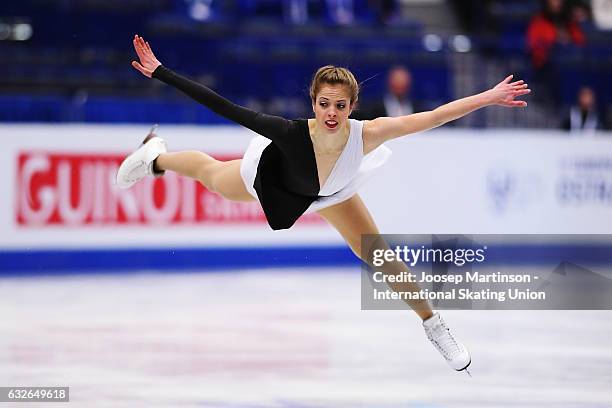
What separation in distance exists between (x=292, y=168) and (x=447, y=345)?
108 cm

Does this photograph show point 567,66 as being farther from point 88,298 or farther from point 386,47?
point 88,298

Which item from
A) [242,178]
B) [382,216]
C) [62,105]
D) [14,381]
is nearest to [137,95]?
[62,105]

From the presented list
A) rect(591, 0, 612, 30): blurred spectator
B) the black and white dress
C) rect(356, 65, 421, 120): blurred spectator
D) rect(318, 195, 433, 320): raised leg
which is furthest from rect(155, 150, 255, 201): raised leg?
rect(591, 0, 612, 30): blurred spectator

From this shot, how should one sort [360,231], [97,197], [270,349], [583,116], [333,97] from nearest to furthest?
[333,97] → [360,231] → [270,349] → [97,197] → [583,116]

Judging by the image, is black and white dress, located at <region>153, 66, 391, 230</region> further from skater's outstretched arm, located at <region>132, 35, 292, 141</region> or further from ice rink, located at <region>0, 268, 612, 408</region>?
ice rink, located at <region>0, 268, 612, 408</region>

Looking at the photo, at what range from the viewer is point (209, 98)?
4.25 metres

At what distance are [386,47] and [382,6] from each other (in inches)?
36.6

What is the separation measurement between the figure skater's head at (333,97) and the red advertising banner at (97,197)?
14.1 ft

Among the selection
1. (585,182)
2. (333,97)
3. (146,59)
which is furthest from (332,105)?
(585,182)

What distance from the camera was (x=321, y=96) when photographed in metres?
4.43

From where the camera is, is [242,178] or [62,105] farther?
[62,105]

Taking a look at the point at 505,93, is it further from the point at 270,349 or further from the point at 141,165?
the point at 141,165

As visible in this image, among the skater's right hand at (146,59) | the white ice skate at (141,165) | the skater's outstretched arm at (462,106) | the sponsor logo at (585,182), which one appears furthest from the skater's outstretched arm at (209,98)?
the sponsor logo at (585,182)

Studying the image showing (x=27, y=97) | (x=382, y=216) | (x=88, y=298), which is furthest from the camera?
(x=382, y=216)
